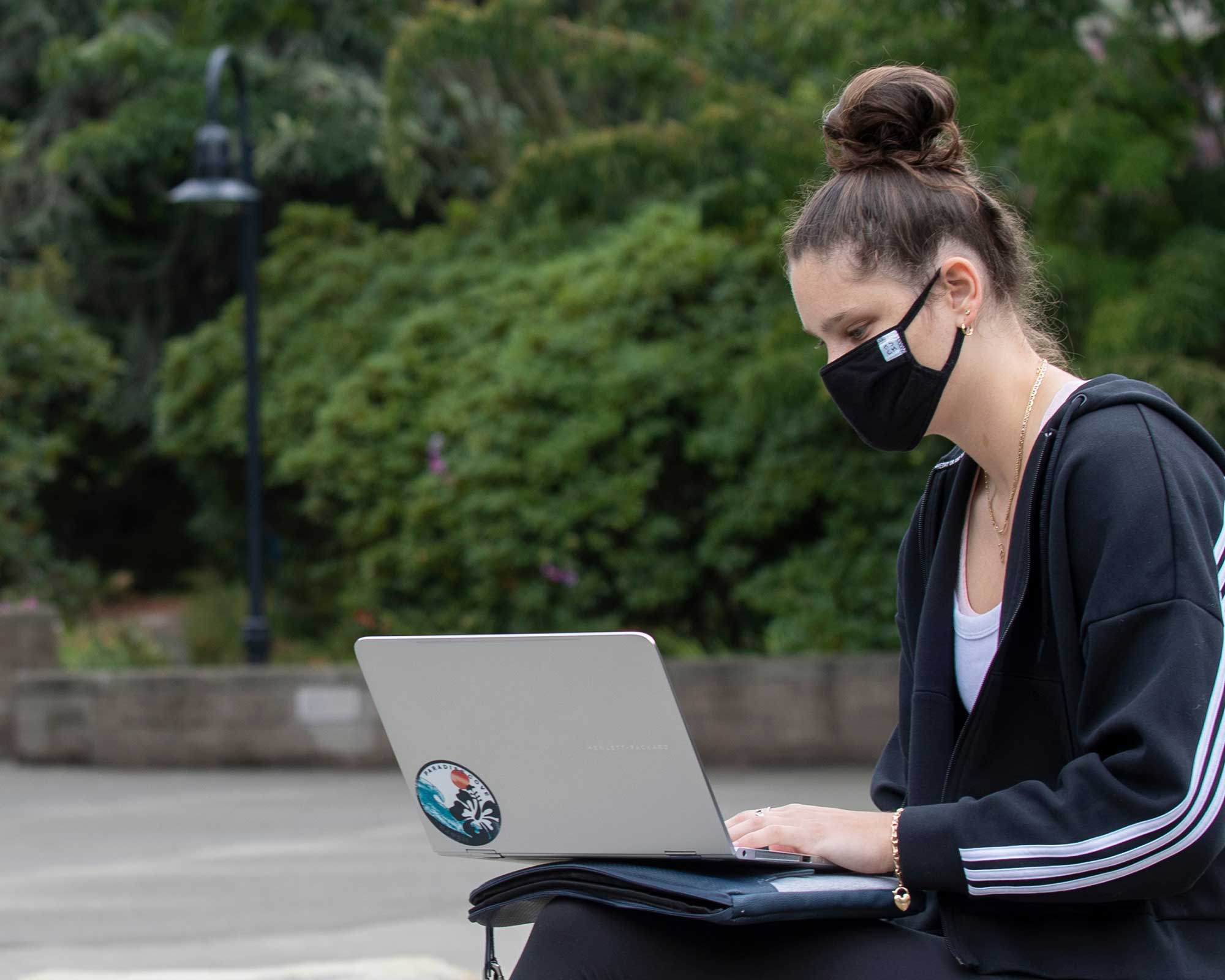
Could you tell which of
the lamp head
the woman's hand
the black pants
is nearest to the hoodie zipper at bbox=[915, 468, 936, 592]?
the woman's hand

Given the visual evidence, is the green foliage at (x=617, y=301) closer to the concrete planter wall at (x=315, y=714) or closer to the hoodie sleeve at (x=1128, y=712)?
the concrete planter wall at (x=315, y=714)

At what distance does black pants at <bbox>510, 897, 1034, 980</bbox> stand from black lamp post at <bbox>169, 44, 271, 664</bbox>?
337 inches

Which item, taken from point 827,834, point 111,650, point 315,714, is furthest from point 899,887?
point 111,650

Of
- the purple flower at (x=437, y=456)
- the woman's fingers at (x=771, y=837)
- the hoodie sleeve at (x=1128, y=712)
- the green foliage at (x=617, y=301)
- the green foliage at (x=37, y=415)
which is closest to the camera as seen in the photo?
the hoodie sleeve at (x=1128, y=712)

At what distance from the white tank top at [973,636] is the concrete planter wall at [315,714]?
602 centimetres

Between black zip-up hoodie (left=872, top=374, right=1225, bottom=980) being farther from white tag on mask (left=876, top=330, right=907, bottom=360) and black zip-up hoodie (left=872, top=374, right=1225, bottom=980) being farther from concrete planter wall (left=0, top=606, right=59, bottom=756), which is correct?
concrete planter wall (left=0, top=606, right=59, bottom=756)

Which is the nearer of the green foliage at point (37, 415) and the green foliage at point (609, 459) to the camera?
the green foliage at point (609, 459)

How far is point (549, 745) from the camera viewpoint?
2047 millimetres

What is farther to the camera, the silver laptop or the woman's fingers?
the woman's fingers

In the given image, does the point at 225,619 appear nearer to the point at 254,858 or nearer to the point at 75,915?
the point at 254,858

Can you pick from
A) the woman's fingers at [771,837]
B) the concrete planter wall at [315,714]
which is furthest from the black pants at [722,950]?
the concrete planter wall at [315,714]

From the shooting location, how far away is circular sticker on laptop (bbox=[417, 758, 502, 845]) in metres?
2.15

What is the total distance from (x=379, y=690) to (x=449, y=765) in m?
0.13

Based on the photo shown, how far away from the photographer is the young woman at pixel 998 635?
1.84 meters
